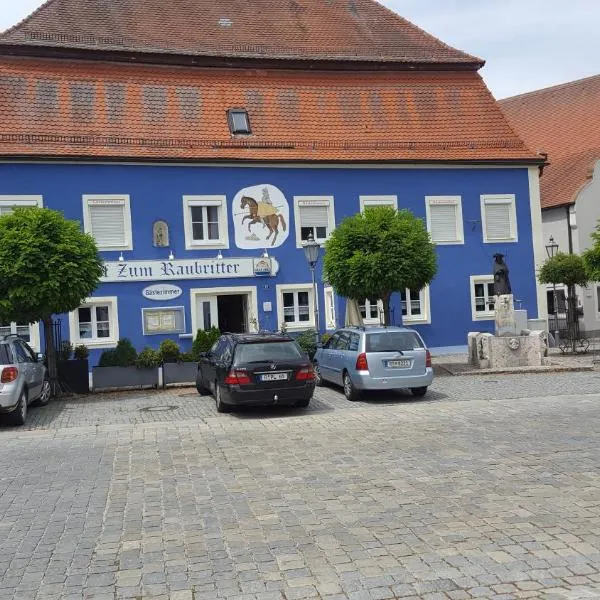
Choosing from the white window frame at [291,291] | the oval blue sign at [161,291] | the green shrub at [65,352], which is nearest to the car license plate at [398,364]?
the green shrub at [65,352]

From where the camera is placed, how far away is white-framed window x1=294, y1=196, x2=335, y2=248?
83.2ft

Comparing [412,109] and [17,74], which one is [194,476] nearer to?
[17,74]

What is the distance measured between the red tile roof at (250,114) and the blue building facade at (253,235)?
0.57 m

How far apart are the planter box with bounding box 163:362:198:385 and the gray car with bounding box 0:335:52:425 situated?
3927mm

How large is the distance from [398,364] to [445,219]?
41.6ft

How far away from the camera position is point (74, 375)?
724 inches

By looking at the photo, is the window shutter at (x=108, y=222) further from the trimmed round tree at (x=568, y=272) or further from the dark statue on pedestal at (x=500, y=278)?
the trimmed round tree at (x=568, y=272)

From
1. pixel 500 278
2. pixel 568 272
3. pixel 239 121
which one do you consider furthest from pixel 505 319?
pixel 239 121

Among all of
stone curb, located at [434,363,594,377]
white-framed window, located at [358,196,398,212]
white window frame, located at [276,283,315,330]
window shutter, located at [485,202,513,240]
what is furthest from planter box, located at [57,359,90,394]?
window shutter, located at [485,202,513,240]

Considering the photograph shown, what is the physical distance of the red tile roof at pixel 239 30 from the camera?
25.6 meters

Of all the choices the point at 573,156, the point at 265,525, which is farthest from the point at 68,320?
the point at 573,156

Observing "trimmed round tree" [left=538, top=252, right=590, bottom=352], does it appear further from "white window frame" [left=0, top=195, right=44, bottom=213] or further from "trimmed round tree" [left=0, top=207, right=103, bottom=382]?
"white window frame" [left=0, top=195, right=44, bottom=213]

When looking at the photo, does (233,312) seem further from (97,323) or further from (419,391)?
(419,391)

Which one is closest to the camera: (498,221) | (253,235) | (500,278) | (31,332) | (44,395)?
(44,395)
